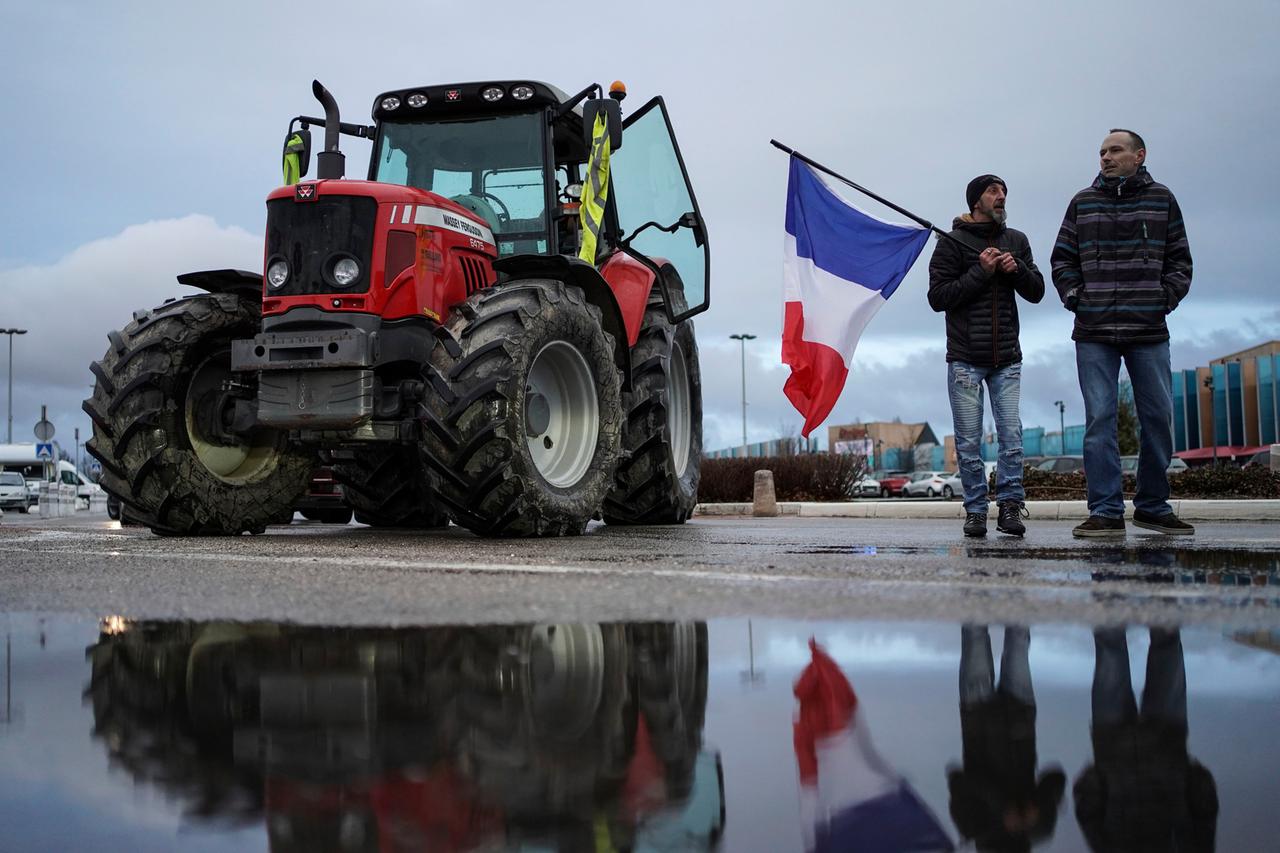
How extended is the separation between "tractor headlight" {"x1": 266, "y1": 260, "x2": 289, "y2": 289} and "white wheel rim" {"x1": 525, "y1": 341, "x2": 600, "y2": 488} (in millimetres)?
1571

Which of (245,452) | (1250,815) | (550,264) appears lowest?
(1250,815)

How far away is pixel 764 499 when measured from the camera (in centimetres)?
1633

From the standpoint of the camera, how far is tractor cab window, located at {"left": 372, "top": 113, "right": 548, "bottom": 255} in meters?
7.77

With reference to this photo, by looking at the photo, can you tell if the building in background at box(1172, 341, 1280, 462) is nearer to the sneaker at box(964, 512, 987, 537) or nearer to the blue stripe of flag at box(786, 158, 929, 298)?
the blue stripe of flag at box(786, 158, 929, 298)

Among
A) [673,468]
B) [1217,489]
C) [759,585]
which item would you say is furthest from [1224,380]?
[759,585]

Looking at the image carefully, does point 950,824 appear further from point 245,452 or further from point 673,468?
point 673,468

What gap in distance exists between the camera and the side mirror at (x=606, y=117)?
7.48 m

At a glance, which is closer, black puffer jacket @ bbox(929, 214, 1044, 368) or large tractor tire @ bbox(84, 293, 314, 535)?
large tractor tire @ bbox(84, 293, 314, 535)

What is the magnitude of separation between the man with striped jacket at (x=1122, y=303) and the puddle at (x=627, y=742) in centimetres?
426

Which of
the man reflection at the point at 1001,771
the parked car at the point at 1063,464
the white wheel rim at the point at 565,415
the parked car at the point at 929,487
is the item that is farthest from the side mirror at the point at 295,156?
the parked car at the point at 929,487

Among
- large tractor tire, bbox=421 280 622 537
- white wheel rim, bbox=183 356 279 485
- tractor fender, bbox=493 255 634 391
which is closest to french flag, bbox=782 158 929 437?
tractor fender, bbox=493 255 634 391

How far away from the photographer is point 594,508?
696 cm

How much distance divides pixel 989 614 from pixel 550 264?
4.60 meters

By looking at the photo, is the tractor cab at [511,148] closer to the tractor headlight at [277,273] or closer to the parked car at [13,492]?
the tractor headlight at [277,273]
